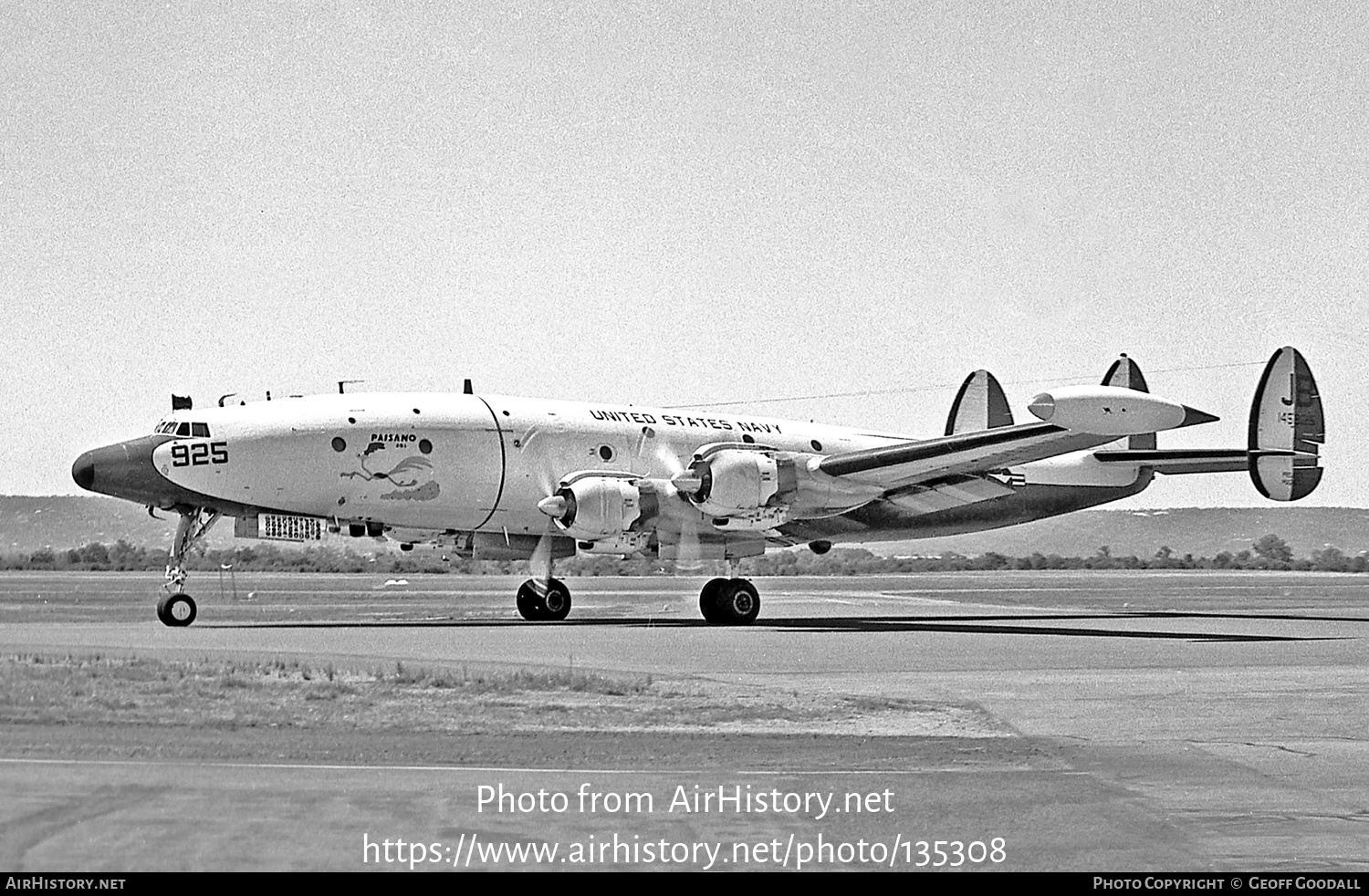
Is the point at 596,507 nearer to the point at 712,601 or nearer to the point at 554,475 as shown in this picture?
the point at 554,475

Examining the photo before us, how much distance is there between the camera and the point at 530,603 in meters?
27.5

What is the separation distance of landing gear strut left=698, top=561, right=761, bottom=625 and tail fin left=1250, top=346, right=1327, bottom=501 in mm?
11951

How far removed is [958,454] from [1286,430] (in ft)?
31.7

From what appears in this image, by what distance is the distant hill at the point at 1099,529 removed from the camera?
125375 mm

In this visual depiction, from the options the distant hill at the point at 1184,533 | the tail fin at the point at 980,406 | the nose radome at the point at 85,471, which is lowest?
the distant hill at the point at 1184,533

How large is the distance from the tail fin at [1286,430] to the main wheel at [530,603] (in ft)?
50.5

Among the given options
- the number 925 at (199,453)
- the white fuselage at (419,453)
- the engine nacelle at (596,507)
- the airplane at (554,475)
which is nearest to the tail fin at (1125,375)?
the airplane at (554,475)

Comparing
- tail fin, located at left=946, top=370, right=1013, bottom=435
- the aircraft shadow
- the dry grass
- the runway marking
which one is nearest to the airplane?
the aircraft shadow

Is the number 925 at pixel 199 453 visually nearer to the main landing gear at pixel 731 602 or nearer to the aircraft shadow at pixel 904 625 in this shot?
the aircraft shadow at pixel 904 625

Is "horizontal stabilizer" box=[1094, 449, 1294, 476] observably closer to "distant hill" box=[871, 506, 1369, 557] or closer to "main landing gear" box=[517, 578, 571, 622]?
"main landing gear" box=[517, 578, 571, 622]

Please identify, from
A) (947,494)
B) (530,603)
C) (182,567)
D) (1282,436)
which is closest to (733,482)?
(530,603)

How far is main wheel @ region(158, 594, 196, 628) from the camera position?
22438 millimetres
